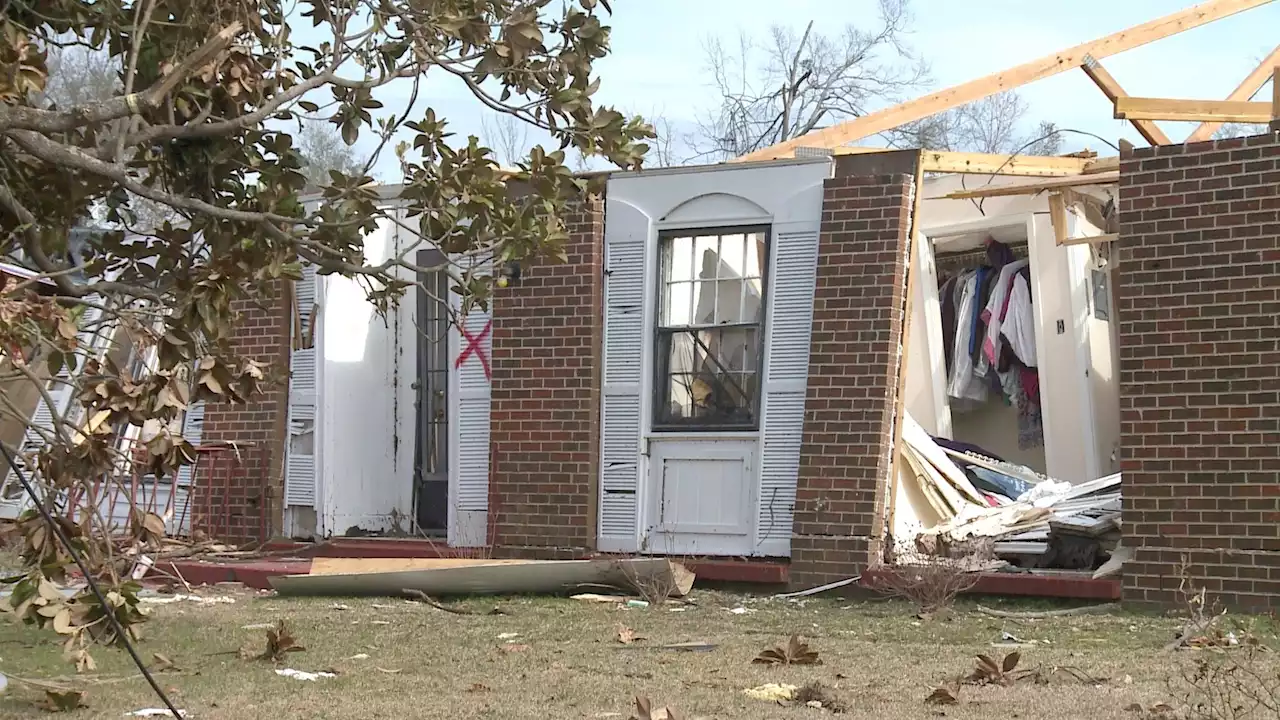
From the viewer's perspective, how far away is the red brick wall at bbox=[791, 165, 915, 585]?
34.2 feet

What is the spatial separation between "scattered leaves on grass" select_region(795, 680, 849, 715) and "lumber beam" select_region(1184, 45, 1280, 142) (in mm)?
7933

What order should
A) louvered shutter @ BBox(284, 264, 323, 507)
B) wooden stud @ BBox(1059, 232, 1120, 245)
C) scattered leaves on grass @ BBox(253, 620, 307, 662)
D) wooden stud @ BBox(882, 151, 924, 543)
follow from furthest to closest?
louvered shutter @ BBox(284, 264, 323, 507)
wooden stud @ BBox(1059, 232, 1120, 245)
wooden stud @ BBox(882, 151, 924, 543)
scattered leaves on grass @ BBox(253, 620, 307, 662)

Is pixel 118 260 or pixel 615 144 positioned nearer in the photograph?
pixel 615 144

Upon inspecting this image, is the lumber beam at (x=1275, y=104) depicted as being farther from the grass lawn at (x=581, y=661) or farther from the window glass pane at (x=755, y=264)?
the window glass pane at (x=755, y=264)

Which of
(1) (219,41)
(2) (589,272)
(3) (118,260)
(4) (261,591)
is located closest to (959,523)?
(2) (589,272)

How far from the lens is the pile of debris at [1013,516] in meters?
10.0

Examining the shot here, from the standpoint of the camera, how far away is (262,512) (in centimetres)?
1276

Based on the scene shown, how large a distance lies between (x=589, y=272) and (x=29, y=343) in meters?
6.80

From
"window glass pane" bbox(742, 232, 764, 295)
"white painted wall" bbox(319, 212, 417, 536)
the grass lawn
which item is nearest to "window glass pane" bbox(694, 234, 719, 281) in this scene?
"window glass pane" bbox(742, 232, 764, 295)

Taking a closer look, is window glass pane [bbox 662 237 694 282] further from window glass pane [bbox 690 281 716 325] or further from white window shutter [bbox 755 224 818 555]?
white window shutter [bbox 755 224 818 555]

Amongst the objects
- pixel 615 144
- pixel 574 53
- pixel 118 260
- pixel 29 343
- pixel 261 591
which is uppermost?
pixel 574 53

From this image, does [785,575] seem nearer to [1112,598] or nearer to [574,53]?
[1112,598]

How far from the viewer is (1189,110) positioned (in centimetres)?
1005

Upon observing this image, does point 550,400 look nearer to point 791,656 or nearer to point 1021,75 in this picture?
point 791,656
